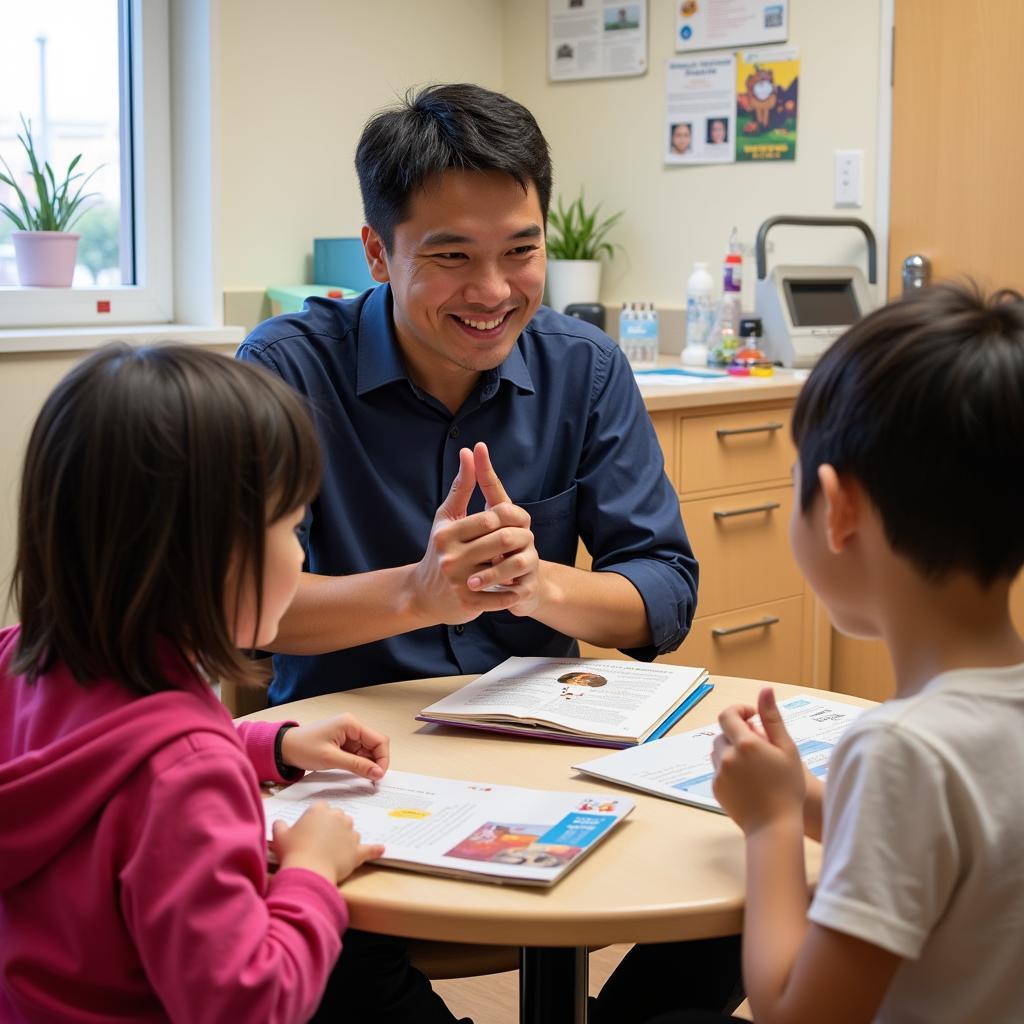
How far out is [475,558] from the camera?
1.40 meters

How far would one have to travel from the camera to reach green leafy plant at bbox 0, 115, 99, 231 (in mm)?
2727

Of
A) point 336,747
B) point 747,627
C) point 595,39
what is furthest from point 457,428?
point 595,39

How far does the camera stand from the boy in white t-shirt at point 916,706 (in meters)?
0.83

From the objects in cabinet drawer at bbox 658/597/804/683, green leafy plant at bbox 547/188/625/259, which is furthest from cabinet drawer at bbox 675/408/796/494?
green leafy plant at bbox 547/188/625/259

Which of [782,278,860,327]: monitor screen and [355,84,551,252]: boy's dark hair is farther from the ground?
[355,84,551,252]: boy's dark hair

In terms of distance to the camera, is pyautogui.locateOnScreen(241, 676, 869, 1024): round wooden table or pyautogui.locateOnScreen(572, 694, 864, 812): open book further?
pyautogui.locateOnScreen(572, 694, 864, 812): open book

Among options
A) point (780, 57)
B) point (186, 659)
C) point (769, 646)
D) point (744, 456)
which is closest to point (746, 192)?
point (780, 57)

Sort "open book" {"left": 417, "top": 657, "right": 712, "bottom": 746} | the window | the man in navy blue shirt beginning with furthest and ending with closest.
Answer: the window < the man in navy blue shirt < "open book" {"left": 417, "top": 657, "right": 712, "bottom": 746}

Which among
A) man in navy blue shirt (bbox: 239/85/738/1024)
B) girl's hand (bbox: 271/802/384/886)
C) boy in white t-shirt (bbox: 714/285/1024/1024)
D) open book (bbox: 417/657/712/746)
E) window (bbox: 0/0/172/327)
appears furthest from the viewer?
window (bbox: 0/0/172/327)

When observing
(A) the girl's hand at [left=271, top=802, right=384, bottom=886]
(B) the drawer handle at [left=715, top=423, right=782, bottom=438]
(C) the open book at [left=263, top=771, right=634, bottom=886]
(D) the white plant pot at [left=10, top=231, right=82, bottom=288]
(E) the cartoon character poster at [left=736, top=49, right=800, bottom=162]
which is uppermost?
(E) the cartoon character poster at [left=736, top=49, right=800, bottom=162]

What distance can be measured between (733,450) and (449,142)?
1.40 m

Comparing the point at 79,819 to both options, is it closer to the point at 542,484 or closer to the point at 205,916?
the point at 205,916

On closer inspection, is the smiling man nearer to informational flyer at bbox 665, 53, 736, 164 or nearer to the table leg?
the table leg

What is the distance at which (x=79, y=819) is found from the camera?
866 millimetres
